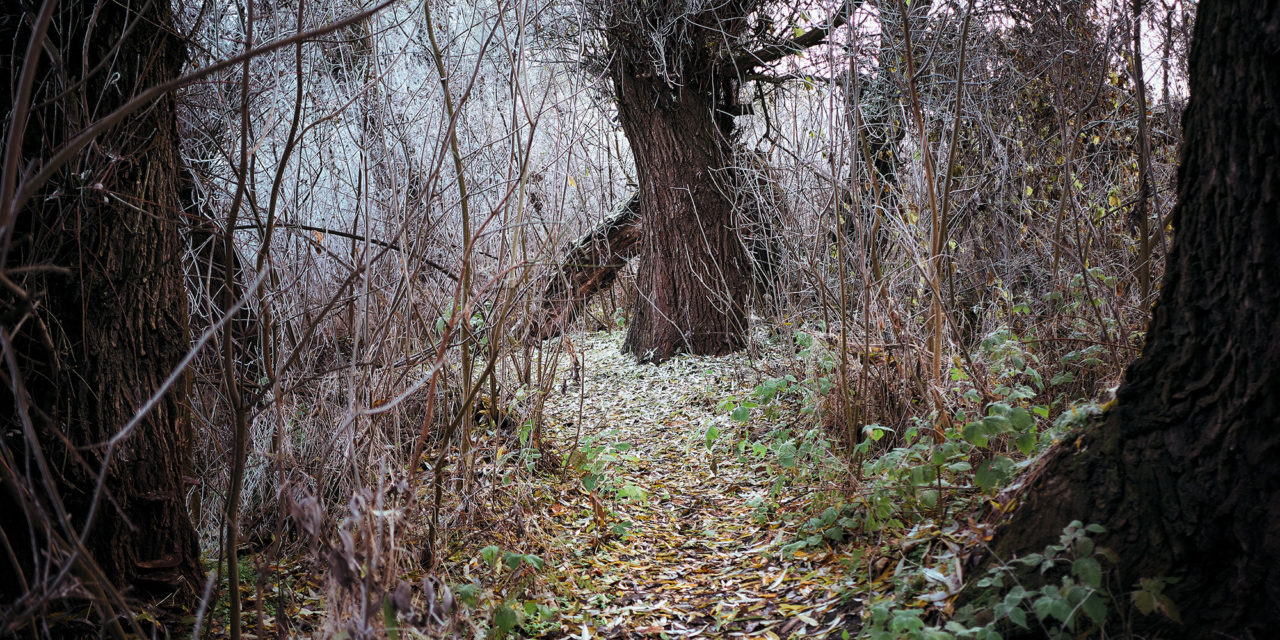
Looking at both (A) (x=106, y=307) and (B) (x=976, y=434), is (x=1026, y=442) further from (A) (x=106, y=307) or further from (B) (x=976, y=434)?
(A) (x=106, y=307)

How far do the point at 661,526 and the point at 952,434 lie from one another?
1384 millimetres

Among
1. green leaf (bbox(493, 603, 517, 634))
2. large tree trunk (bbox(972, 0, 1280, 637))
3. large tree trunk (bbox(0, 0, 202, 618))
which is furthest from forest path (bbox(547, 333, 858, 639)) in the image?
large tree trunk (bbox(0, 0, 202, 618))

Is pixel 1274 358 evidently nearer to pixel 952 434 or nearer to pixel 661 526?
pixel 952 434

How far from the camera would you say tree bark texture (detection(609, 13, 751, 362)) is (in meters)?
6.21

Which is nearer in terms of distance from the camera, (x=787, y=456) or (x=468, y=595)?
(x=468, y=595)

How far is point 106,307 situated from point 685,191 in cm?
480

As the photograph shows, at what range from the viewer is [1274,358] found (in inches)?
61.8

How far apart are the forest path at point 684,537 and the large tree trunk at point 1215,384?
2.96 ft

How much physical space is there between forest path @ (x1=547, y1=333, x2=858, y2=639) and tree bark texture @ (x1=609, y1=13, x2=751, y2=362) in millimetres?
1236

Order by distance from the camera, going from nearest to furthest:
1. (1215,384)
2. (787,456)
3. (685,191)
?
1. (1215,384)
2. (787,456)
3. (685,191)

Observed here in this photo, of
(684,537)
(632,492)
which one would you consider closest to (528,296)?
(632,492)

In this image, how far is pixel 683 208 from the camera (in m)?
6.45

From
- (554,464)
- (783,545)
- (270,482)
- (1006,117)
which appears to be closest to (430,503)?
(270,482)

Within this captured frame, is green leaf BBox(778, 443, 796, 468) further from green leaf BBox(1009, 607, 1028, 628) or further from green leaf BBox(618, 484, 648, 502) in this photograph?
green leaf BBox(1009, 607, 1028, 628)
